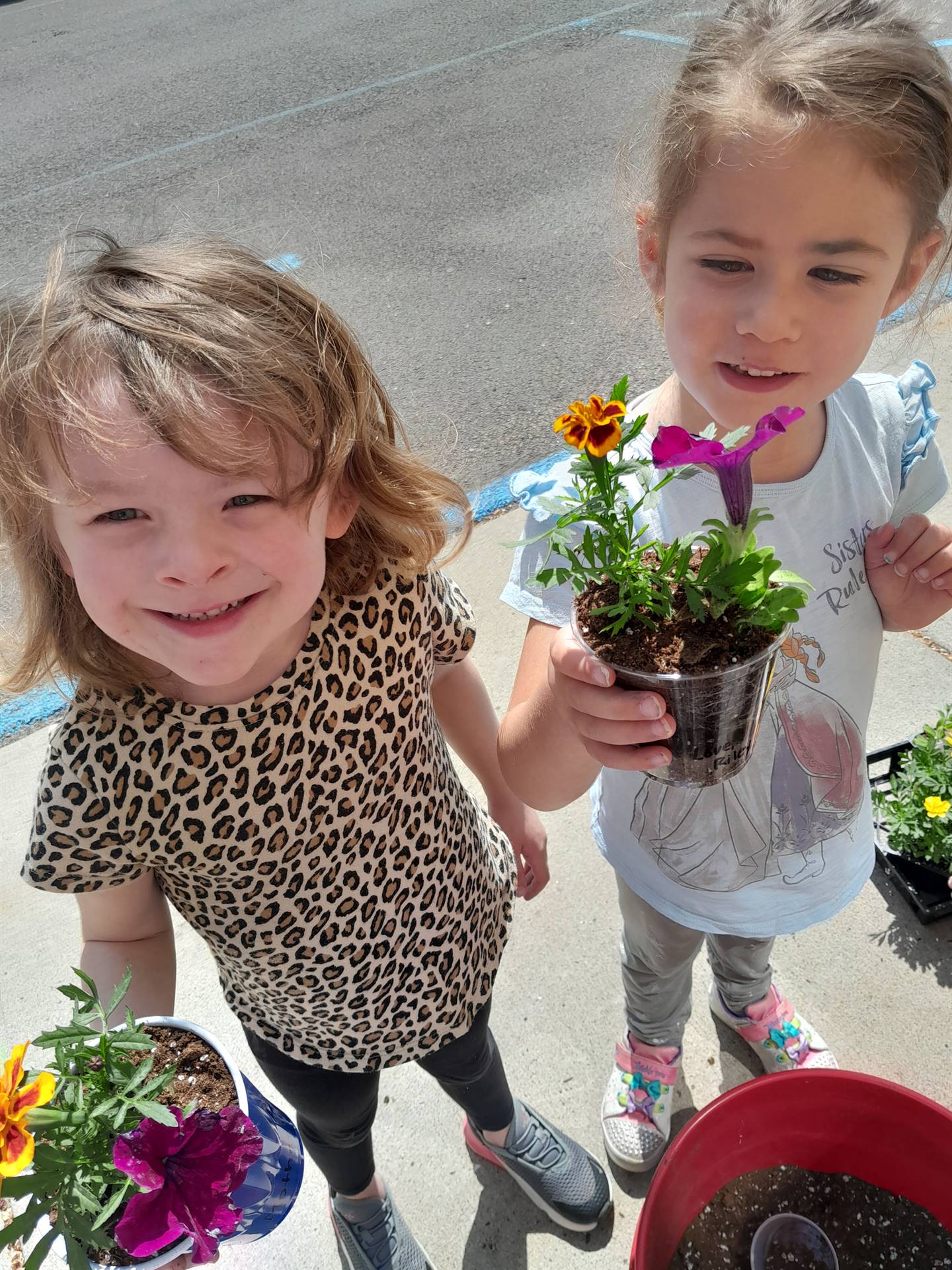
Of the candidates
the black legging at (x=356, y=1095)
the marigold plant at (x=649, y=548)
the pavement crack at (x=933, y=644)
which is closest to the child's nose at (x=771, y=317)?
the marigold plant at (x=649, y=548)

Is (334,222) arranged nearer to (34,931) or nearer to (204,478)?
(34,931)

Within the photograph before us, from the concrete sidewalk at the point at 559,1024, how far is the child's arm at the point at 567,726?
92 cm

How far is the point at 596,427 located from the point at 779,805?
2.62 feet

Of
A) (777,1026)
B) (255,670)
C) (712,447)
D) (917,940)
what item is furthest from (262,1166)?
(917,940)

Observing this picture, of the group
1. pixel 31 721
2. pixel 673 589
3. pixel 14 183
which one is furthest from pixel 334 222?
pixel 673 589

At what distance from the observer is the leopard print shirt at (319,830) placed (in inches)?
49.0

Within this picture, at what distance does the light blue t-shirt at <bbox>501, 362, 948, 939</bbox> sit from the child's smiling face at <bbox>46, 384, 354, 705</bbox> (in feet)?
1.09

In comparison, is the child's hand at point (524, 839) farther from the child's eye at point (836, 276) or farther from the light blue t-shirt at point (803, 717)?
the child's eye at point (836, 276)

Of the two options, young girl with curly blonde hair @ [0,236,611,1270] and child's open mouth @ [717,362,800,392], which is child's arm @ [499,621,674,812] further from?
child's open mouth @ [717,362,800,392]

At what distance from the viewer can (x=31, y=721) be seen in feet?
9.51

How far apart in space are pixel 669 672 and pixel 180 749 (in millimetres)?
631

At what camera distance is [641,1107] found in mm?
1926

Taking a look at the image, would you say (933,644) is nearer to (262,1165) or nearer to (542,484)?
(542,484)

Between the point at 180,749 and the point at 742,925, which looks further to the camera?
the point at 742,925
